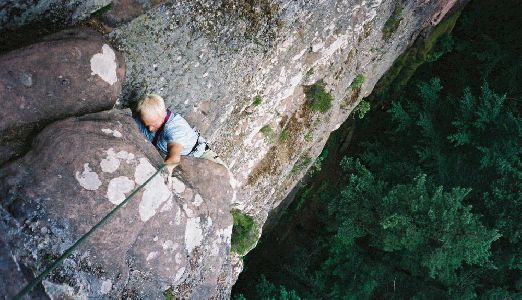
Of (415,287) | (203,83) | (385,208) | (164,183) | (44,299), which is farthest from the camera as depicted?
(415,287)

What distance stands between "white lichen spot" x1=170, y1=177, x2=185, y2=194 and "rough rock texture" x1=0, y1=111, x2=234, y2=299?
0.03ft

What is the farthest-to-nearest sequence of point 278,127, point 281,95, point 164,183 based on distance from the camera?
point 278,127, point 281,95, point 164,183

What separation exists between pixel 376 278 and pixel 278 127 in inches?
156

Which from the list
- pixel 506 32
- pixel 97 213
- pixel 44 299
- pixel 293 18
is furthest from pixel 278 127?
pixel 506 32

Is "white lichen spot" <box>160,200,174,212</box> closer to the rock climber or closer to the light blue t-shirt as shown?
the rock climber

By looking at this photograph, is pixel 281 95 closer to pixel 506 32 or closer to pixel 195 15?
pixel 195 15

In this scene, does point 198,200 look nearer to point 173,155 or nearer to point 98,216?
point 173,155

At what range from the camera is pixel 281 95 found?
19.3 feet

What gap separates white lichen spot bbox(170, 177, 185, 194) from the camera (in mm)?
4080

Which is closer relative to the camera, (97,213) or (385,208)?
(97,213)

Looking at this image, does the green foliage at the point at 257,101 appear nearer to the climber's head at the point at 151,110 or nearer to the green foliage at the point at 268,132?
the green foliage at the point at 268,132

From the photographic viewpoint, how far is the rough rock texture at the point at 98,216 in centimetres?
324

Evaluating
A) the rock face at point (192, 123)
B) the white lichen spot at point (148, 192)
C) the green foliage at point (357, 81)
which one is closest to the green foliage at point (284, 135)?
the rock face at point (192, 123)

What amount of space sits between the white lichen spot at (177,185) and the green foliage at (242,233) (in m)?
2.08
